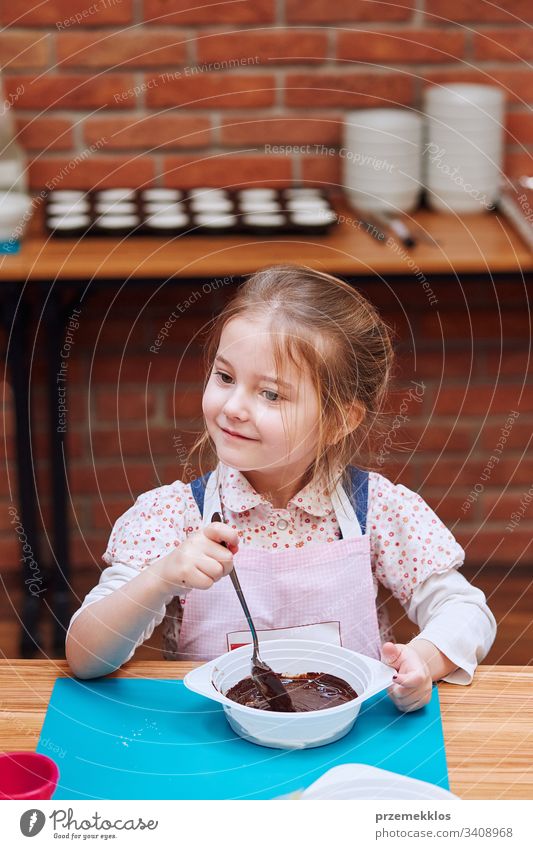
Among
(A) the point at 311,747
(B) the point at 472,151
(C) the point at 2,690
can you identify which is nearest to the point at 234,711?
(A) the point at 311,747

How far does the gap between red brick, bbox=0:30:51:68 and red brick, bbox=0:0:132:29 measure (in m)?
0.01

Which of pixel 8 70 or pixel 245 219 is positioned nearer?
pixel 245 219

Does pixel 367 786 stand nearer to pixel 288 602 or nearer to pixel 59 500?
pixel 288 602

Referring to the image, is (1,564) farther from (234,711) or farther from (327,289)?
(234,711)

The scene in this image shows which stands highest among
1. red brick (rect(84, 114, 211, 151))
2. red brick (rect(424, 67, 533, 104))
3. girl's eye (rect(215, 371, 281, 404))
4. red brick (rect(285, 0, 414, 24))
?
red brick (rect(285, 0, 414, 24))

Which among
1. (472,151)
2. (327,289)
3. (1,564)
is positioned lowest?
(1,564)

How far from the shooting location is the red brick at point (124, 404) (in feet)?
5.42

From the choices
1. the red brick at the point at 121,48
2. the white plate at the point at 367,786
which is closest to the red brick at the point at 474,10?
the red brick at the point at 121,48

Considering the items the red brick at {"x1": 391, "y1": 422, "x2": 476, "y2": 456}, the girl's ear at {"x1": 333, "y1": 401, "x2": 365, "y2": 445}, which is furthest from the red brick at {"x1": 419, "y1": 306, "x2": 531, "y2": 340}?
the girl's ear at {"x1": 333, "y1": 401, "x2": 365, "y2": 445}

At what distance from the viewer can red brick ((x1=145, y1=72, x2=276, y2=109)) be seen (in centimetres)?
155

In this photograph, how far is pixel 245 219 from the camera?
4.63 ft

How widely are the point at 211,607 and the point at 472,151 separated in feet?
2.87

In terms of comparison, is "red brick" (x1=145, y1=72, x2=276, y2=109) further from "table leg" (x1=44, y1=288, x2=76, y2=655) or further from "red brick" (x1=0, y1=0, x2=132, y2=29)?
"table leg" (x1=44, y1=288, x2=76, y2=655)

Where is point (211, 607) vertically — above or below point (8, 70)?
below
